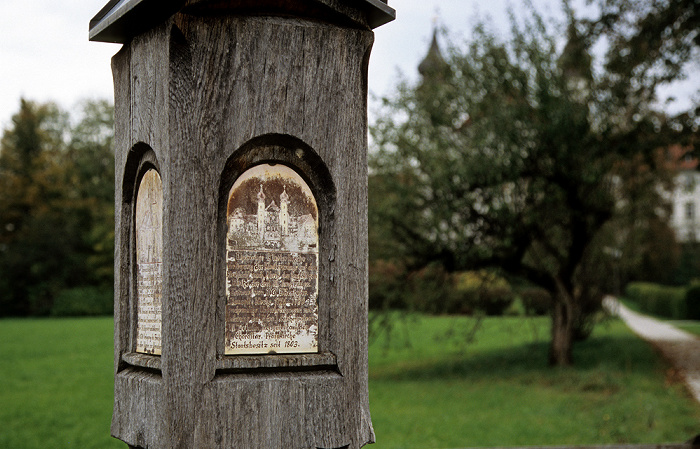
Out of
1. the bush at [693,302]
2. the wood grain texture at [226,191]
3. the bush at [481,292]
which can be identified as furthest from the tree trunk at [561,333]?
the bush at [693,302]

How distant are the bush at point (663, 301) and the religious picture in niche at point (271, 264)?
32.4 metres

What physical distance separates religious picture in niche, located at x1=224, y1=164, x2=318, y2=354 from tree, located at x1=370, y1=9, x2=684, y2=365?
10226 mm

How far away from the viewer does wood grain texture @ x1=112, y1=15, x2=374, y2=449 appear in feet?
10.3

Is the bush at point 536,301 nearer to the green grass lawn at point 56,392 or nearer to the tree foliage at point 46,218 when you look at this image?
the green grass lawn at point 56,392

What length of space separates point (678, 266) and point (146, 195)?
53826 mm

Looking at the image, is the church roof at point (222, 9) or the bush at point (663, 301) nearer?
the church roof at point (222, 9)

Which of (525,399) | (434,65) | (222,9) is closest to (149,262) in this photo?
(222,9)

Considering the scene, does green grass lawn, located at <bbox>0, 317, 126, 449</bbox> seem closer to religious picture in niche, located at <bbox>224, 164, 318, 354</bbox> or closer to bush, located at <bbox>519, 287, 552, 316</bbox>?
religious picture in niche, located at <bbox>224, 164, 318, 354</bbox>

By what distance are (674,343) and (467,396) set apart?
11175mm

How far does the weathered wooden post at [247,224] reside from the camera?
3162 millimetres

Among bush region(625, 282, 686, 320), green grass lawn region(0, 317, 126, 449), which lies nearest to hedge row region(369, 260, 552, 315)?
green grass lawn region(0, 317, 126, 449)

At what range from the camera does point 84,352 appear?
19281 millimetres

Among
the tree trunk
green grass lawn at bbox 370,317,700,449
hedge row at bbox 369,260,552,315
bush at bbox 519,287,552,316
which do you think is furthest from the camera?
bush at bbox 519,287,552,316

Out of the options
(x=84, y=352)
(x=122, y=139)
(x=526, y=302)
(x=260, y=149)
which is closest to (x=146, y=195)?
(x=122, y=139)
